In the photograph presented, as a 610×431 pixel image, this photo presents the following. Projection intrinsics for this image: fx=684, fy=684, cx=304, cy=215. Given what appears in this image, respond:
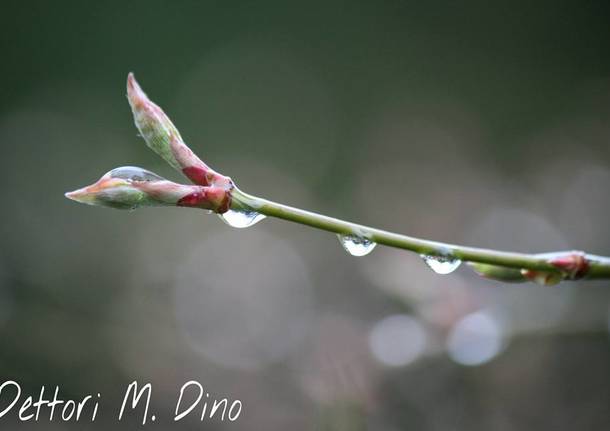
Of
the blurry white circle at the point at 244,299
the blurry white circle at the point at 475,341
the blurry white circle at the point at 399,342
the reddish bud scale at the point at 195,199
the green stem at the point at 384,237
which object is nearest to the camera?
the green stem at the point at 384,237

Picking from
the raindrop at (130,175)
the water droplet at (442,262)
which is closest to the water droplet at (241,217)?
the raindrop at (130,175)

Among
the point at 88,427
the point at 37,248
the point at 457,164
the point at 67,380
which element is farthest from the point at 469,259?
A: the point at 457,164

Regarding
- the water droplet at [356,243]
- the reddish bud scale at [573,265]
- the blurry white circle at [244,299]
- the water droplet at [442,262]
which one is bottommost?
the water droplet at [356,243]

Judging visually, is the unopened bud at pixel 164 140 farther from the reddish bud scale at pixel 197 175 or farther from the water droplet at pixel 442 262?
the water droplet at pixel 442 262

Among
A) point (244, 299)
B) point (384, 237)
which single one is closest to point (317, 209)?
point (244, 299)

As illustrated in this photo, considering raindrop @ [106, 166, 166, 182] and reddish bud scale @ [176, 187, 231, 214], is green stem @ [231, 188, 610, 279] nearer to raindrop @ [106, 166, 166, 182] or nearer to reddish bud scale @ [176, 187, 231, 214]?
reddish bud scale @ [176, 187, 231, 214]
